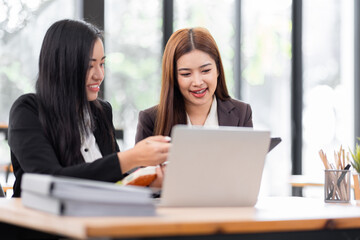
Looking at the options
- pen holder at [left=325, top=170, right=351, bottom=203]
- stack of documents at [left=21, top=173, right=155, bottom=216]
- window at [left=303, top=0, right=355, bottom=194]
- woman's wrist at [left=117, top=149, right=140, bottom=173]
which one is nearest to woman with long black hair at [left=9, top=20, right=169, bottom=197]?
woman's wrist at [left=117, top=149, right=140, bottom=173]

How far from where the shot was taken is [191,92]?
2508 millimetres

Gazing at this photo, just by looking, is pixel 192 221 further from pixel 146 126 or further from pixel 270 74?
pixel 270 74

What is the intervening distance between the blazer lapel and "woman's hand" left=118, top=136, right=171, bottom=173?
91cm

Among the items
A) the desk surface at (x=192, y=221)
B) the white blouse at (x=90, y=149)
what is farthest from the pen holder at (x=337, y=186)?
the white blouse at (x=90, y=149)

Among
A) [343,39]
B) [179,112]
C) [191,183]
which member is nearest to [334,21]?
[343,39]

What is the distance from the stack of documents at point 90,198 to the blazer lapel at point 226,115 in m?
1.25

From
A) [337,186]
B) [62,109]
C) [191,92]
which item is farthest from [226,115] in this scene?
[62,109]

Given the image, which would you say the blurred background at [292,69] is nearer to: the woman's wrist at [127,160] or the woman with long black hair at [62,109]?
the woman with long black hair at [62,109]

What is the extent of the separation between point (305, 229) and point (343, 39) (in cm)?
468

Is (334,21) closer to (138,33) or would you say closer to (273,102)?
(273,102)

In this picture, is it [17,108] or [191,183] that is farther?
[17,108]

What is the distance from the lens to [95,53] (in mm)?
2139

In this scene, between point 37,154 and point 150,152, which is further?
point 37,154

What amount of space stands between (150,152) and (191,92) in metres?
0.88
